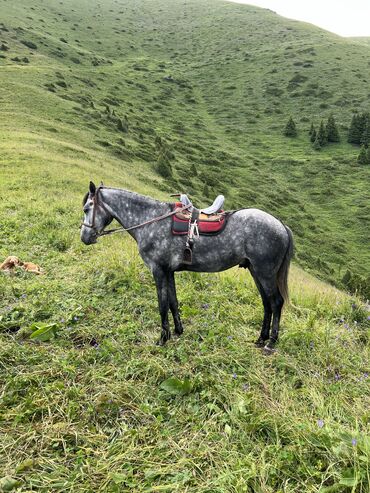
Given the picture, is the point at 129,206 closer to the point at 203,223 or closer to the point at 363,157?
the point at 203,223

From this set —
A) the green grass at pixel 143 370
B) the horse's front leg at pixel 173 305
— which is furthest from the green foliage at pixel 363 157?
the horse's front leg at pixel 173 305

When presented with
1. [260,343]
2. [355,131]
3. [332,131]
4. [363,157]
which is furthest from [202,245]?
[355,131]

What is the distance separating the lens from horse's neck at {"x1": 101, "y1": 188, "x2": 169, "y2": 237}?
629 cm

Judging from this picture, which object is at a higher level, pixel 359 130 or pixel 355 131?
pixel 359 130

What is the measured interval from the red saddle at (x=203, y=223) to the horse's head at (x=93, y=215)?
1.40 metres

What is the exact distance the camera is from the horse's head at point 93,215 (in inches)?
246

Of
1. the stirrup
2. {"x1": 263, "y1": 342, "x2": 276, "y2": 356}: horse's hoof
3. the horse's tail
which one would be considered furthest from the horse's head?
{"x1": 263, "y1": 342, "x2": 276, "y2": 356}: horse's hoof

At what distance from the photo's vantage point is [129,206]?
6328 mm

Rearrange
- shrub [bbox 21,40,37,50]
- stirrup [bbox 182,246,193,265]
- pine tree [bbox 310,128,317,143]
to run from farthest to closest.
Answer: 1. shrub [bbox 21,40,37,50]
2. pine tree [bbox 310,128,317,143]
3. stirrup [bbox 182,246,193,265]

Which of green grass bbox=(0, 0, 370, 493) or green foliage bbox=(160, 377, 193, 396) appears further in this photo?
green foliage bbox=(160, 377, 193, 396)

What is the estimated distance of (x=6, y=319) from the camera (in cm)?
618

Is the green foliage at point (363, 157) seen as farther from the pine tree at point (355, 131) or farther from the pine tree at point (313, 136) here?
the pine tree at point (313, 136)

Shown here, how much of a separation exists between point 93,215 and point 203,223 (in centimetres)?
210

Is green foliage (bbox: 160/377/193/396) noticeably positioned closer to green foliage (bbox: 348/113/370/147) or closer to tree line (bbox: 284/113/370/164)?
tree line (bbox: 284/113/370/164)
